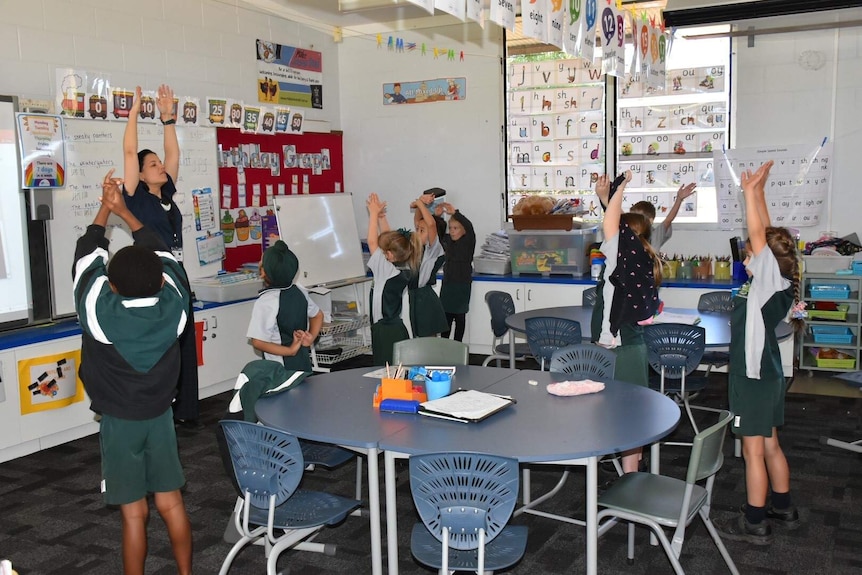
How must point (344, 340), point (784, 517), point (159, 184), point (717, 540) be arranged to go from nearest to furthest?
point (717, 540)
point (784, 517)
point (159, 184)
point (344, 340)

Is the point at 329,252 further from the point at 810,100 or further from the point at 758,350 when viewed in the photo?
the point at 758,350

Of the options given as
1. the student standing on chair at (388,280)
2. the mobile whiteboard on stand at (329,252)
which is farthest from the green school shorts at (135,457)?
the mobile whiteboard on stand at (329,252)

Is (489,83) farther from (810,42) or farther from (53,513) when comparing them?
(53,513)

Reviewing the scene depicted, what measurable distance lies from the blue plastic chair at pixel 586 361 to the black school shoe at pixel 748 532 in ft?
3.07

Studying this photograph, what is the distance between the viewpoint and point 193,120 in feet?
22.8

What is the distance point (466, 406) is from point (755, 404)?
1.43 meters

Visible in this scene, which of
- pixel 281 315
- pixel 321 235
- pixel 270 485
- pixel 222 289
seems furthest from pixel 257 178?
pixel 270 485

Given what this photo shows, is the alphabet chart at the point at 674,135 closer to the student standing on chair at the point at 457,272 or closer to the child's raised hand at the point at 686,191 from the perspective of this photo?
the child's raised hand at the point at 686,191

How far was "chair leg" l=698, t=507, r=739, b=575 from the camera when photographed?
3334 mm

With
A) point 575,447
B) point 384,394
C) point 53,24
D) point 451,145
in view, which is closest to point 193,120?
point 53,24

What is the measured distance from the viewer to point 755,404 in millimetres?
3848

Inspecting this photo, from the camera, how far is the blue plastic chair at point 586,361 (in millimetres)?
4109

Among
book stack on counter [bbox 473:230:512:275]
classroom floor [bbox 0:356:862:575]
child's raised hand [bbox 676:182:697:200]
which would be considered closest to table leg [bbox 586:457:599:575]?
classroom floor [bbox 0:356:862:575]

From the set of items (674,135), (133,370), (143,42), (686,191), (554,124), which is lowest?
(133,370)
